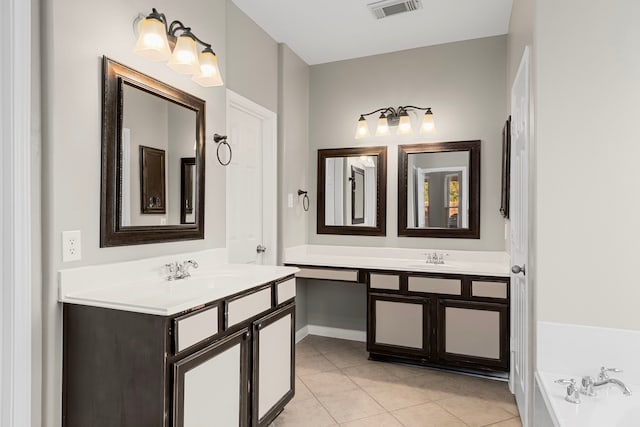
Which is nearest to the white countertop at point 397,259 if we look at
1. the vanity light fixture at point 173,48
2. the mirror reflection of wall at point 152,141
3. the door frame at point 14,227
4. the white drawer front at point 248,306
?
the white drawer front at point 248,306

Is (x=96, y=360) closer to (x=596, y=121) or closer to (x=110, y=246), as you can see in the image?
(x=110, y=246)

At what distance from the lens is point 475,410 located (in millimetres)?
2514

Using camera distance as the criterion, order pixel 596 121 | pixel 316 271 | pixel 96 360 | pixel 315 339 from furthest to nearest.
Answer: pixel 315 339, pixel 316 271, pixel 596 121, pixel 96 360

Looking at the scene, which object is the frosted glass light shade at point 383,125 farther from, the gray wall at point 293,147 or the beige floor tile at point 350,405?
the beige floor tile at point 350,405

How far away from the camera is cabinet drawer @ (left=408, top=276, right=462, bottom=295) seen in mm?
3025

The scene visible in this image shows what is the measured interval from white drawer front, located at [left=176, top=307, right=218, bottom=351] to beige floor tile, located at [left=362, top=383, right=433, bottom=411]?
4.73ft

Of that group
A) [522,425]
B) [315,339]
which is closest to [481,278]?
[522,425]

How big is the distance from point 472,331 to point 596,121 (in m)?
1.81

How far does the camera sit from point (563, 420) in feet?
4.54

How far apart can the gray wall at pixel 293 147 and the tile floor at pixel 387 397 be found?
90 cm

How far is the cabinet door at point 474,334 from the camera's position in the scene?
9.52 ft

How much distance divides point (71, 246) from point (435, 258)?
277 cm

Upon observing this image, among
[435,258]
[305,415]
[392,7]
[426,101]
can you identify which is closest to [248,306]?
[305,415]

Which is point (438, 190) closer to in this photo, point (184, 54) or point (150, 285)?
point (184, 54)
